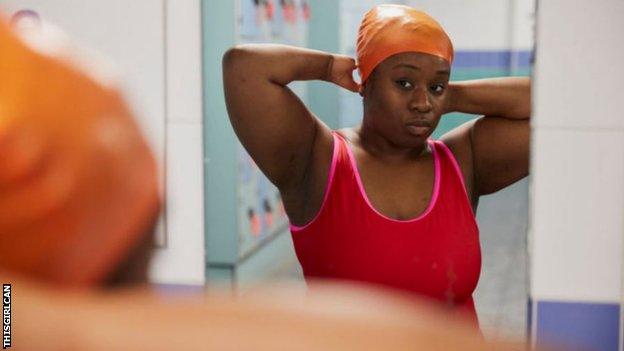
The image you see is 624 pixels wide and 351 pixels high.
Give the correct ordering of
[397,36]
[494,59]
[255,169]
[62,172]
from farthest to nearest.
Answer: [255,169]
[494,59]
[397,36]
[62,172]

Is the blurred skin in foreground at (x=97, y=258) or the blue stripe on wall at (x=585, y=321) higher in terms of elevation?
the blurred skin in foreground at (x=97, y=258)

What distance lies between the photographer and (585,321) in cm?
129

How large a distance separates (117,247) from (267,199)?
4.00 ft

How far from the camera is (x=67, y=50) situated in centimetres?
26

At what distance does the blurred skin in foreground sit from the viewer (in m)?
0.22

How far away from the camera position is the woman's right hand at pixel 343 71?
3.75ft

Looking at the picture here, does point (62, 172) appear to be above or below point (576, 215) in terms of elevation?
above

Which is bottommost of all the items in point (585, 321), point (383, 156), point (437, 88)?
point (585, 321)

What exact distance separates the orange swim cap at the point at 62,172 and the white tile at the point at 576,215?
1079 millimetres

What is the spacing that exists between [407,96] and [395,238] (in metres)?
0.21

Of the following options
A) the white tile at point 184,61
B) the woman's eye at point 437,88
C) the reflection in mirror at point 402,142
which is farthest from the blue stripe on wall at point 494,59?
the white tile at point 184,61

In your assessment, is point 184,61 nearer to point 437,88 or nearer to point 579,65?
point 437,88

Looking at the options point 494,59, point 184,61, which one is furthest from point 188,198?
point 494,59

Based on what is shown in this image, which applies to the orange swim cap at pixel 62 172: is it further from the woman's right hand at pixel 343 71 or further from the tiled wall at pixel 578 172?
the tiled wall at pixel 578 172
